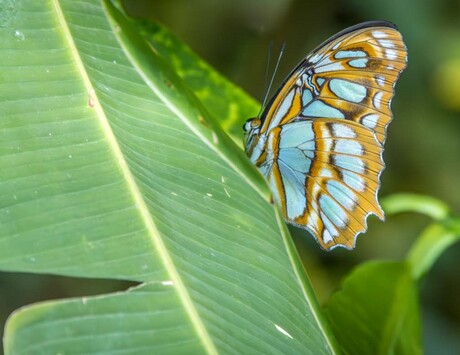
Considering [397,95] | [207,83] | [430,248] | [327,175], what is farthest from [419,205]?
[397,95]

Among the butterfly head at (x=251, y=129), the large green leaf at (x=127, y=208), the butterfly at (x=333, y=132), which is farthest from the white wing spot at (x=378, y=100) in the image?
the large green leaf at (x=127, y=208)

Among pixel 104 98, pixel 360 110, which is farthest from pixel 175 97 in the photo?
pixel 360 110

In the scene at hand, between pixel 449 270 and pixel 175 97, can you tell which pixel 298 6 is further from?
pixel 175 97

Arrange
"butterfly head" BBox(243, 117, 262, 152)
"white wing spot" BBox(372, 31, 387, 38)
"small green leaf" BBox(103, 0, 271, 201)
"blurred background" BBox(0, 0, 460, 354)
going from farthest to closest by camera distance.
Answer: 1. "blurred background" BBox(0, 0, 460, 354)
2. "butterfly head" BBox(243, 117, 262, 152)
3. "white wing spot" BBox(372, 31, 387, 38)
4. "small green leaf" BBox(103, 0, 271, 201)

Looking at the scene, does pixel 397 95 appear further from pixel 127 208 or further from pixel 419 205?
pixel 127 208

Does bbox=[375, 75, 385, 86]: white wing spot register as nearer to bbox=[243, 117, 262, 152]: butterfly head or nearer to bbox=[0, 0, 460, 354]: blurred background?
bbox=[243, 117, 262, 152]: butterfly head

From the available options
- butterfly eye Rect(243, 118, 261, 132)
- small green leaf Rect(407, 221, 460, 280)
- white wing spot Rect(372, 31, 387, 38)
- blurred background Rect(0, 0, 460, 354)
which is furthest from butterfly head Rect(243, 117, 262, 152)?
blurred background Rect(0, 0, 460, 354)
